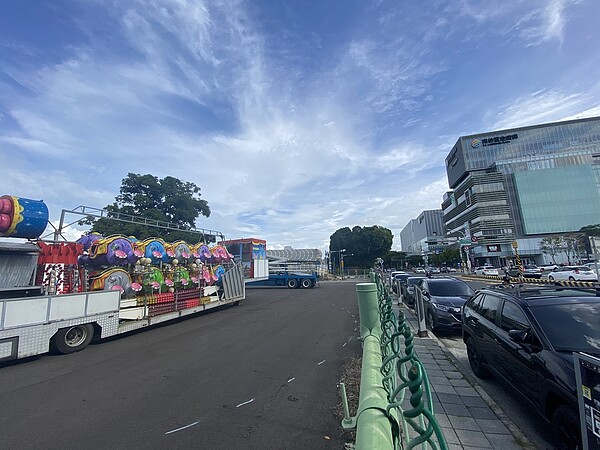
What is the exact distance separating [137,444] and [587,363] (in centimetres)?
447

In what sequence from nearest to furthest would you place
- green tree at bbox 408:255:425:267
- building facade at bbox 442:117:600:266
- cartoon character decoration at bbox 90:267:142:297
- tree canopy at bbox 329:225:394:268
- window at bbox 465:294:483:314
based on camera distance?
window at bbox 465:294:483:314
cartoon character decoration at bbox 90:267:142:297
building facade at bbox 442:117:600:266
tree canopy at bbox 329:225:394:268
green tree at bbox 408:255:425:267

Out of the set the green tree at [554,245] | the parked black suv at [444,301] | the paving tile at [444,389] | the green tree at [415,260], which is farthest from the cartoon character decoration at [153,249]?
the green tree at [415,260]

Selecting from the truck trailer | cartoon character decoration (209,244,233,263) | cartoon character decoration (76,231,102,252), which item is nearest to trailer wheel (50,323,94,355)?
the truck trailer

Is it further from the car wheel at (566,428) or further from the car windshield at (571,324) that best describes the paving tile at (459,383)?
the car wheel at (566,428)

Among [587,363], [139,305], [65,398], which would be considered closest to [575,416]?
[587,363]

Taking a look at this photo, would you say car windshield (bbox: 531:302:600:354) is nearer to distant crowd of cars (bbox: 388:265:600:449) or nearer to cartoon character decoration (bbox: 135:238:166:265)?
distant crowd of cars (bbox: 388:265:600:449)

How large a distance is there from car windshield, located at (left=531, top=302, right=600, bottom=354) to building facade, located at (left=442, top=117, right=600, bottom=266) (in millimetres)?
77159

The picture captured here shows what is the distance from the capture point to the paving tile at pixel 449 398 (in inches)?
177

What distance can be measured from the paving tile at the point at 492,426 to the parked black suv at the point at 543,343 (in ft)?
1.56

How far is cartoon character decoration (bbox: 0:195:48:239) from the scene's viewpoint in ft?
28.4

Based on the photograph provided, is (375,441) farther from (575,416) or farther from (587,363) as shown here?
(575,416)

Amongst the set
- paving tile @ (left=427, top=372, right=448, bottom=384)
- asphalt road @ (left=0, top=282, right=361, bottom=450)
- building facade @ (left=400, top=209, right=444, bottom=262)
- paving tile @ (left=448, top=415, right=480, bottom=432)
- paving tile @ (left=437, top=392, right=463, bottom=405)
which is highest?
building facade @ (left=400, top=209, right=444, bottom=262)

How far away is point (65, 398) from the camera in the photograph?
16.2ft

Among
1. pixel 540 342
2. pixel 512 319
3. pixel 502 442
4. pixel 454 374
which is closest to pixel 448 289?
pixel 454 374
